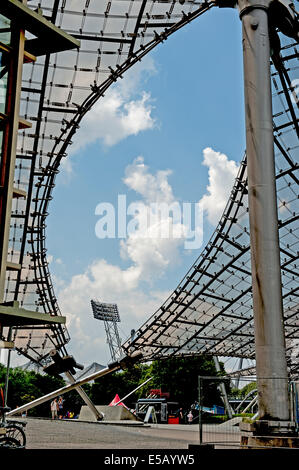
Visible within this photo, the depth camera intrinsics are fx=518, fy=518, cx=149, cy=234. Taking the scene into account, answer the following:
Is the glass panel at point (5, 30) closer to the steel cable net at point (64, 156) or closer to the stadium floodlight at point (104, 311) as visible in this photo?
the steel cable net at point (64, 156)

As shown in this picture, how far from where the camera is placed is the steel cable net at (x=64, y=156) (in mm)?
27016

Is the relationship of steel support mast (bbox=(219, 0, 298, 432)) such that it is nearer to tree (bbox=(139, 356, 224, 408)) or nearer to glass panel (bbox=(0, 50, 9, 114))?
glass panel (bbox=(0, 50, 9, 114))

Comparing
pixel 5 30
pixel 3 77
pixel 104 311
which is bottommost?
pixel 3 77

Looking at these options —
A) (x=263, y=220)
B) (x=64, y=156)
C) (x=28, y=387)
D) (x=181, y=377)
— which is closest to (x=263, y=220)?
(x=263, y=220)

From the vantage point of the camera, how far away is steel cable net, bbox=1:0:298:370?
27016 millimetres

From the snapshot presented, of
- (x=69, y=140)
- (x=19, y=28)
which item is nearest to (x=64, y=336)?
(x=69, y=140)

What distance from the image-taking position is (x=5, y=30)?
852cm

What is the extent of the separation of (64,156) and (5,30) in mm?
24951

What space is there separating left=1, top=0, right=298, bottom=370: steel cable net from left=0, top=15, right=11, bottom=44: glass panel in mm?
18161

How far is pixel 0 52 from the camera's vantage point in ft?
27.6

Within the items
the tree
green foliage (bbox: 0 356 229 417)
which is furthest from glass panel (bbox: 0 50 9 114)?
the tree

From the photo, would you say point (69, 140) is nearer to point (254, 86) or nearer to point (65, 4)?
point (65, 4)

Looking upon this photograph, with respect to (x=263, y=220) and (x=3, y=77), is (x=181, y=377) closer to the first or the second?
(x=263, y=220)

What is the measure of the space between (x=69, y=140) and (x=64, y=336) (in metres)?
20.9
